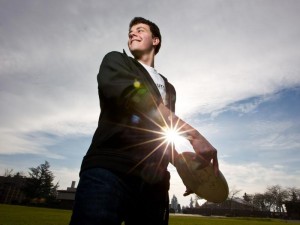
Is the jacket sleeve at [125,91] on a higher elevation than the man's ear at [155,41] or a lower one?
lower

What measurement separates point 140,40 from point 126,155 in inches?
Answer: 68.7

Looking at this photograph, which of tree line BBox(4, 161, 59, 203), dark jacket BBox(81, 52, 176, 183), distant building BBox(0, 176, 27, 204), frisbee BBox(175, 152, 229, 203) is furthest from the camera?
distant building BBox(0, 176, 27, 204)

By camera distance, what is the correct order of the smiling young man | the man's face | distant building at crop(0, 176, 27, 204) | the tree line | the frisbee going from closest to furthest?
the smiling young man < the frisbee < the man's face < the tree line < distant building at crop(0, 176, 27, 204)

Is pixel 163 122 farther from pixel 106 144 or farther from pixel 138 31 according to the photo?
pixel 138 31

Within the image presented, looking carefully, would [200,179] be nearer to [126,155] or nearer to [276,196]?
[126,155]

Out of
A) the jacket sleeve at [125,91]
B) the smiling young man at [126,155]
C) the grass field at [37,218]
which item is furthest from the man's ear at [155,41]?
the grass field at [37,218]

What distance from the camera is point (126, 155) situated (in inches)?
74.7

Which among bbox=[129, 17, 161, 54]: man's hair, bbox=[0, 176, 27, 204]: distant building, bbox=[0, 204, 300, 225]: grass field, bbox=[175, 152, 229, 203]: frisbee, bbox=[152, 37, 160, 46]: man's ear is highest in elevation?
bbox=[0, 176, 27, 204]: distant building

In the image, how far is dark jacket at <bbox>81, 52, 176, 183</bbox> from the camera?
1.88 metres

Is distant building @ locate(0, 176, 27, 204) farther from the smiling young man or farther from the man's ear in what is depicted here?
the smiling young man

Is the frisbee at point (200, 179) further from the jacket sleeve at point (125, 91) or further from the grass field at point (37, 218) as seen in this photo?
the grass field at point (37, 218)

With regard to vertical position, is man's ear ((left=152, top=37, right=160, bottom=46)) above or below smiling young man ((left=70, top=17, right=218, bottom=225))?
above

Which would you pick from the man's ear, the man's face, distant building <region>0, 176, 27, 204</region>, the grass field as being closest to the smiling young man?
the man's face

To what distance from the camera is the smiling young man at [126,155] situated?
167 cm
